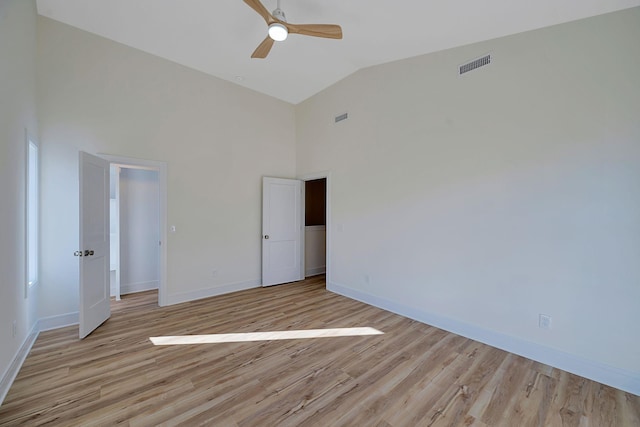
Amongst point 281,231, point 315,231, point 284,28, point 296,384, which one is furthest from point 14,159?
point 315,231

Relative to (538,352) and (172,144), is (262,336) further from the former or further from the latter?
(172,144)

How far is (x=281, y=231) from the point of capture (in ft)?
17.0

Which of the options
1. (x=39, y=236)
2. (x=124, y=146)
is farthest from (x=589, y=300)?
(x=39, y=236)

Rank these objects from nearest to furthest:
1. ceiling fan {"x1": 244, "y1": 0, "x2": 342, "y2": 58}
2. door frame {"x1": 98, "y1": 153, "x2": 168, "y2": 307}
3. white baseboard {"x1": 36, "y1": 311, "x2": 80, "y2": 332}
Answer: ceiling fan {"x1": 244, "y1": 0, "x2": 342, "y2": 58}
white baseboard {"x1": 36, "y1": 311, "x2": 80, "y2": 332}
door frame {"x1": 98, "y1": 153, "x2": 168, "y2": 307}

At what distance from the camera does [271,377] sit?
224 cm

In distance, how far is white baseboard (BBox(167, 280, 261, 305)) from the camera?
4.02 m

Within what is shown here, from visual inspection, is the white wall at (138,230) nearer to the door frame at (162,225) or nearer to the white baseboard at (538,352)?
the door frame at (162,225)

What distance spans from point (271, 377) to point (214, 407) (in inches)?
19.6

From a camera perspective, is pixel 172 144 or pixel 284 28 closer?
pixel 284 28

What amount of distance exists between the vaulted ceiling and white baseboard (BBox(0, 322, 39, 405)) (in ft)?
12.1

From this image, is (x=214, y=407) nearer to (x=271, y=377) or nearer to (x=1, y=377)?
(x=271, y=377)

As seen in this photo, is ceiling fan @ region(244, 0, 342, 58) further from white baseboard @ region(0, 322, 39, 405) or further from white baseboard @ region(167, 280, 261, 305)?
white baseboard @ region(167, 280, 261, 305)

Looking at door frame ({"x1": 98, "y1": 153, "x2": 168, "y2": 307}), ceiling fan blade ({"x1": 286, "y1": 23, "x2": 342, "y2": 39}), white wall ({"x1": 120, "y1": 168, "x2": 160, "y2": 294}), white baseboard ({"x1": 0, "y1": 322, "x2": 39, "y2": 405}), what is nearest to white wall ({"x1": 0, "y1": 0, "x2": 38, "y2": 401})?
white baseboard ({"x1": 0, "y1": 322, "x2": 39, "y2": 405})

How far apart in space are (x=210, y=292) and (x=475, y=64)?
196 inches
